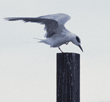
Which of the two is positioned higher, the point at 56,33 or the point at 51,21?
the point at 51,21

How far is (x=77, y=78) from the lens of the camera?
209 inches

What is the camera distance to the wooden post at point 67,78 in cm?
512

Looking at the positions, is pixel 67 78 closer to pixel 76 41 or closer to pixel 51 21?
pixel 76 41

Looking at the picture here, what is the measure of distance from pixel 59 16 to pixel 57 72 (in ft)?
→ 8.33

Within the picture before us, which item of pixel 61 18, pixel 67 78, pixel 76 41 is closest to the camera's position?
pixel 67 78

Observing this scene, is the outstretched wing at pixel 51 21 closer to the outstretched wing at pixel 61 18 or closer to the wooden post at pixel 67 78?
the outstretched wing at pixel 61 18

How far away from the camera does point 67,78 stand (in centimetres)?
512

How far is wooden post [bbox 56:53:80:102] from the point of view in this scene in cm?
512

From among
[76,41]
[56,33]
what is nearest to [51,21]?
[56,33]

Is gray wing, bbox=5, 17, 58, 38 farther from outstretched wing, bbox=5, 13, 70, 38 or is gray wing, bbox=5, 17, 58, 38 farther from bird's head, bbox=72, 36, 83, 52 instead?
bird's head, bbox=72, 36, 83, 52

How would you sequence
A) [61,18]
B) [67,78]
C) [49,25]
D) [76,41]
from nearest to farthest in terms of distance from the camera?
[67,78] → [76,41] → [49,25] → [61,18]

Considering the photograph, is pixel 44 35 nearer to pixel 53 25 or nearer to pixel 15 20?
pixel 53 25

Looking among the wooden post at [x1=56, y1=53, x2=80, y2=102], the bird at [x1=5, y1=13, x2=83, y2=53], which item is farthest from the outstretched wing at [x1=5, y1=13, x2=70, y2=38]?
the wooden post at [x1=56, y1=53, x2=80, y2=102]

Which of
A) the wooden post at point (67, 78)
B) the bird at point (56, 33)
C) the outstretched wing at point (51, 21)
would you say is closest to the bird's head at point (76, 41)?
the bird at point (56, 33)
